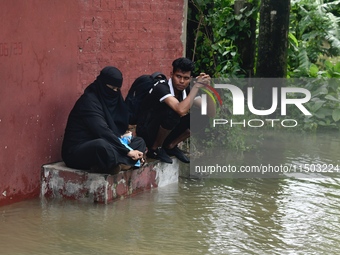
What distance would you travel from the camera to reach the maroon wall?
694 cm

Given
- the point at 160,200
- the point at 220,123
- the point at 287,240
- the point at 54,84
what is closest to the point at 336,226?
the point at 287,240

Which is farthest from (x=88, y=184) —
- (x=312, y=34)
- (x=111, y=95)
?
(x=312, y=34)

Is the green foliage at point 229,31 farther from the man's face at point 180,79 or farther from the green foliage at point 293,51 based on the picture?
the man's face at point 180,79

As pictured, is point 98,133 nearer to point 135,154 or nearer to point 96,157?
point 96,157

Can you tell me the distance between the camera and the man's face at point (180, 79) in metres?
7.99

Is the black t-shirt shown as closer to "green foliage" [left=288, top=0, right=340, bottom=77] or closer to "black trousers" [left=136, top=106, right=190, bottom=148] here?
"black trousers" [left=136, top=106, right=190, bottom=148]

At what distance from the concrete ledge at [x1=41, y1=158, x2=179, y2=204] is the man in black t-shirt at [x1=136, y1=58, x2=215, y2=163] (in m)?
0.49

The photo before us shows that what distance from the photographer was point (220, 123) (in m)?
10.3

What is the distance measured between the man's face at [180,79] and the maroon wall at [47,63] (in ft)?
2.54

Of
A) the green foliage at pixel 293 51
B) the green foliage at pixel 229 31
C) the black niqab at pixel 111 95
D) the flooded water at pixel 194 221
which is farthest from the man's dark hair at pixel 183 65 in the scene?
the green foliage at pixel 229 31

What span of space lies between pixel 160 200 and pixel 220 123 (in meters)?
2.93

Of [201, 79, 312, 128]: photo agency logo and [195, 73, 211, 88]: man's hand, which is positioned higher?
[195, 73, 211, 88]: man's hand

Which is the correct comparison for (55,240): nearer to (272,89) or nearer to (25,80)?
(25,80)

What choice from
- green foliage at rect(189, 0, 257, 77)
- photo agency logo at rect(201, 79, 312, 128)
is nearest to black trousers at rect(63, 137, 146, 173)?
photo agency logo at rect(201, 79, 312, 128)
